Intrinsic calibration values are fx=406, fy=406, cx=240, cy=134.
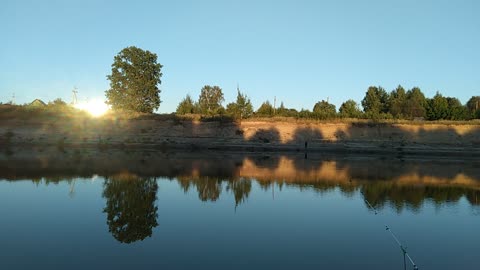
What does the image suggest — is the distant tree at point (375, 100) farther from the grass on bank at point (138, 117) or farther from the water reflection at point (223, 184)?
the water reflection at point (223, 184)

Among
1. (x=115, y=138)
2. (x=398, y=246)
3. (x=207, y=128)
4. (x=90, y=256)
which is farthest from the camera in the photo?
(x=207, y=128)

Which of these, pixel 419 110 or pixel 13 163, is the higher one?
pixel 419 110

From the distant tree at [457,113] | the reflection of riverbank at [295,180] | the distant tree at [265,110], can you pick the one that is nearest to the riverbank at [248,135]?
the distant tree at [265,110]

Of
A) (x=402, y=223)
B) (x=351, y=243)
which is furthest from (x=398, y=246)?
(x=402, y=223)

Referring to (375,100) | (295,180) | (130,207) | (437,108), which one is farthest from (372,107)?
(130,207)

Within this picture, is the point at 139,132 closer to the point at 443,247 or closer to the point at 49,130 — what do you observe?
the point at 49,130

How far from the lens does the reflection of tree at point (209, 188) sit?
15.1 metres

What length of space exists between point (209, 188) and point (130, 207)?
5.03 metres

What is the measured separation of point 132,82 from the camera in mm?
62250

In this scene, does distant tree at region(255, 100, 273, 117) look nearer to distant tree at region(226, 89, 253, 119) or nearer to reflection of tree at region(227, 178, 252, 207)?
distant tree at region(226, 89, 253, 119)

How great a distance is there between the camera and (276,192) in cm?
1680

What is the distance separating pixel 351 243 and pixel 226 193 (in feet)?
23.4

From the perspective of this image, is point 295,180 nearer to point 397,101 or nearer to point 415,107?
point 415,107

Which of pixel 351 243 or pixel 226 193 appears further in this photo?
pixel 226 193
